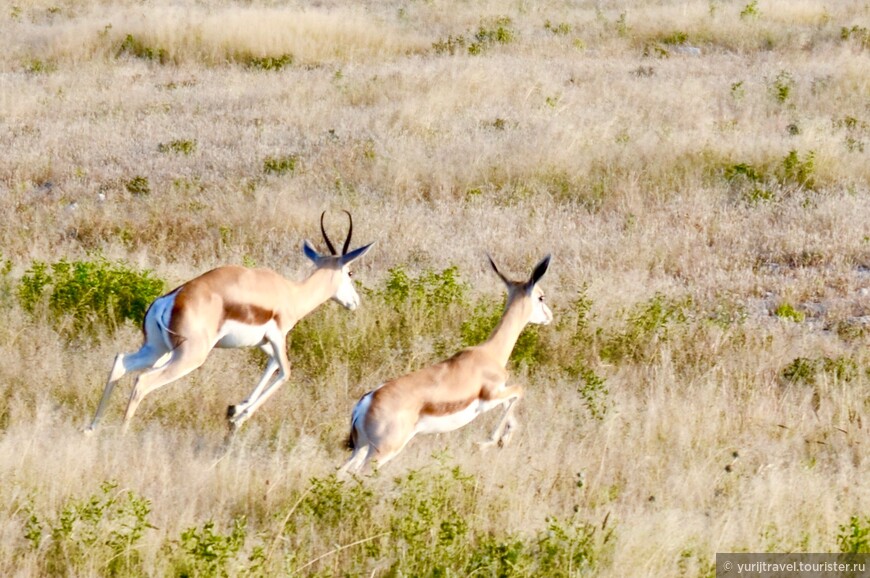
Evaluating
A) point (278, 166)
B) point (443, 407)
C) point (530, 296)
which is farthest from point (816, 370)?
point (278, 166)

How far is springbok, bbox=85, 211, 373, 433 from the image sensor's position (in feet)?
22.6

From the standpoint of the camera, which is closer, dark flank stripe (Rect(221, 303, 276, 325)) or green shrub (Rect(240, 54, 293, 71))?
dark flank stripe (Rect(221, 303, 276, 325))

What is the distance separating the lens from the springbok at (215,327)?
6.88m

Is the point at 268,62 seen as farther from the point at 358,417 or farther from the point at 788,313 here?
the point at 358,417


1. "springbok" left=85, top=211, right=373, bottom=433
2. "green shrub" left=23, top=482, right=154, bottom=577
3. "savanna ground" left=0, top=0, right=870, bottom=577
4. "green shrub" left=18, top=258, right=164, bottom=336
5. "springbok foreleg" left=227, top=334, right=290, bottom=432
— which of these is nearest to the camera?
"green shrub" left=23, top=482, right=154, bottom=577

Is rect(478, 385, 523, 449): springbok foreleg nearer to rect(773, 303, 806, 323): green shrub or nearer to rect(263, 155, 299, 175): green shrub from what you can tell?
rect(773, 303, 806, 323): green shrub

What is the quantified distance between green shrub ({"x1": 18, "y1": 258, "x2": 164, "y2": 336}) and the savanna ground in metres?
0.03

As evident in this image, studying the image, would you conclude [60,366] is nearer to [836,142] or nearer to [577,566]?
[577,566]

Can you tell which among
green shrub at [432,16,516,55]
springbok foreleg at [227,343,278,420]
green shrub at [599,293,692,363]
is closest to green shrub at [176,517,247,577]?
springbok foreleg at [227,343,278,420]

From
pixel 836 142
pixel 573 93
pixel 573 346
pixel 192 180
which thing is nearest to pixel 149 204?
pixel 192 180

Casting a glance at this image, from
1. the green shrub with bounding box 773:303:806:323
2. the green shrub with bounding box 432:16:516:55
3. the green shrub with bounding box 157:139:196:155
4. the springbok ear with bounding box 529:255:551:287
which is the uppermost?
the green shrub with bounding box 432:16:516:55

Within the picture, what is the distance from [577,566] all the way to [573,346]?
139 inches

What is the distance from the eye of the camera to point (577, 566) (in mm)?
5297

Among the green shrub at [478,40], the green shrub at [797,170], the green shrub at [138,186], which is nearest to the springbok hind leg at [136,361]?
the green shrub at [138,186]
